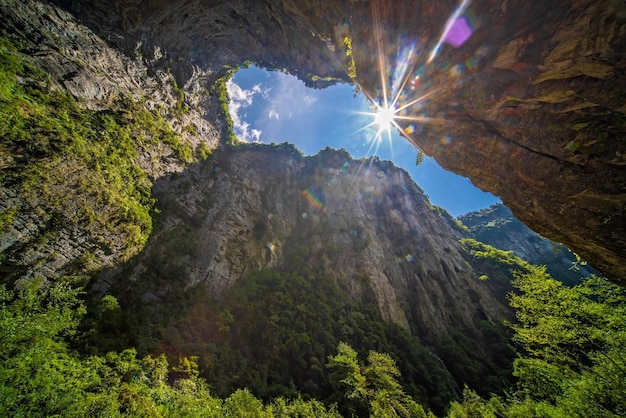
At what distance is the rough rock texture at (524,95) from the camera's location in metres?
4.57

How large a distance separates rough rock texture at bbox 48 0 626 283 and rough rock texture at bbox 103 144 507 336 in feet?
68.0

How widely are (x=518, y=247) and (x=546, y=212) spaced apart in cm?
7977

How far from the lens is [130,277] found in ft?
56.7

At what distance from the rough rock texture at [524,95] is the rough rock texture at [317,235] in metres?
20.7

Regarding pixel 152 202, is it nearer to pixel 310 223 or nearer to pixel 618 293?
pixel 310 223

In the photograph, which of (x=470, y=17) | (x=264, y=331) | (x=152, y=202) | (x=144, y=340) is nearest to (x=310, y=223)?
(x=264, y=331)

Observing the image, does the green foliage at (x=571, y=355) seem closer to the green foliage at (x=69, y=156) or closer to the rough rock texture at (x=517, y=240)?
the green foliage at (x=69, y=156)

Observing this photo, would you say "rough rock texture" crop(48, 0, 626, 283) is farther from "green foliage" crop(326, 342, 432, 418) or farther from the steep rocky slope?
the steep rocky slope

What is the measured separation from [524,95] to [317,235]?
36.7 metres

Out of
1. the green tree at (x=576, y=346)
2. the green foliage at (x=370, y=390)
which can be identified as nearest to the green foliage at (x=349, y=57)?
the green tree at (x=576, y=346)

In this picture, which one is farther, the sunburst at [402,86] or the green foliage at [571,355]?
the green foliage at [571,355]

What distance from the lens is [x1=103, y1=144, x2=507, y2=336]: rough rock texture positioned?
77.0ft

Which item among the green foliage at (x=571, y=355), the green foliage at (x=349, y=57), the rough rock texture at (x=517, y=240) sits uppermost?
the rough rock texture at (x=517, y=240)

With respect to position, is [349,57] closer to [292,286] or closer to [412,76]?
[412,76]
